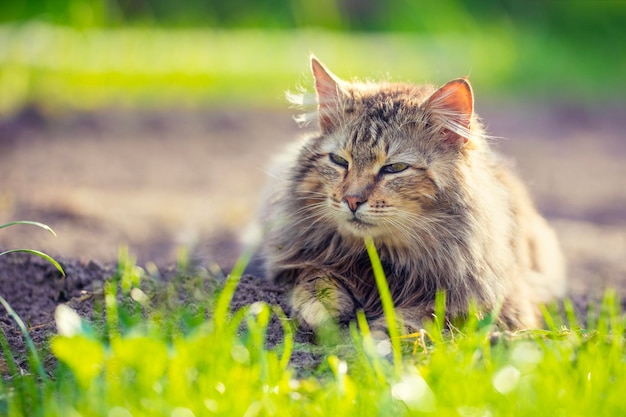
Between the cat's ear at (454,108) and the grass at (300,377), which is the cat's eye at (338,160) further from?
the grass at (300,377)

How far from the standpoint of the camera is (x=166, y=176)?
6.25 meters

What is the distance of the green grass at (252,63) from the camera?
23.3 feet

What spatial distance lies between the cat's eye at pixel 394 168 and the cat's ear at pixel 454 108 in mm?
215

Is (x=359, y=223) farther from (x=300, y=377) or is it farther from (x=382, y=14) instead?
(x=382, y=14)

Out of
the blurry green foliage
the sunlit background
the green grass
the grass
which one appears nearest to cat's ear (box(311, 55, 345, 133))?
the grass

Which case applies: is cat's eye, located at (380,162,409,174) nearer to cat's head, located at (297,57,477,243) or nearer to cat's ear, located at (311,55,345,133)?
cat's head, located at (297,57,477,243)

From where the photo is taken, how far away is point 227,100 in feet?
26.8

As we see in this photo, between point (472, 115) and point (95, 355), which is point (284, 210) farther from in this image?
point (95, 355)

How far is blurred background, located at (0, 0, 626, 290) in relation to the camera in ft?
16.4

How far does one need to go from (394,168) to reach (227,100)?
18.3 ft

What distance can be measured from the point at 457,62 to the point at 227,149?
3590mm

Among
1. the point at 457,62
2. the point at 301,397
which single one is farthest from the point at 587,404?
the point at 457,62

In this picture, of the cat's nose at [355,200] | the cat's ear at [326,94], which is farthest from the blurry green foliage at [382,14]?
the cat's nose at [355,200]

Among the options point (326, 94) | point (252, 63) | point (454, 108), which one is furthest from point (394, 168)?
point (252, 63)
